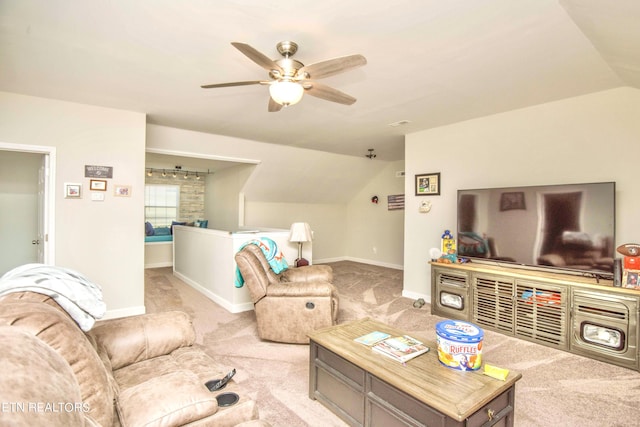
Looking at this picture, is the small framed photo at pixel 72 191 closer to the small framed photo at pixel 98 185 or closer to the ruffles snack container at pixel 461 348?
the small framed photo at pixel 98 185

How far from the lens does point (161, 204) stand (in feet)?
27.3

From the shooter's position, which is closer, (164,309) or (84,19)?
(84,19)

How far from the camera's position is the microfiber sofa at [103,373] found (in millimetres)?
613

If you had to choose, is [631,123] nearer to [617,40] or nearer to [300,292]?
[617,40]

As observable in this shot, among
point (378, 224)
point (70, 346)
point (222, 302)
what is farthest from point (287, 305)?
point (378, 224)

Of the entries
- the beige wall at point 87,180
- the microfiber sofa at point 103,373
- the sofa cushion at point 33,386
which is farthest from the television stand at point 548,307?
the beige wall at point 87,180

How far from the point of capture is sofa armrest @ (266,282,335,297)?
9.71 feet

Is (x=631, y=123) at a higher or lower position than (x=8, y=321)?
higher

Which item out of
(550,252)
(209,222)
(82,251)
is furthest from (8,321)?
(209,222)

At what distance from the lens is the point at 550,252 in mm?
3174

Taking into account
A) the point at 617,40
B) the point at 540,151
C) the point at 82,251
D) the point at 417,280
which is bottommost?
the point at 417,280

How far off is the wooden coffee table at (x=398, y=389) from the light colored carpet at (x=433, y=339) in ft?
0.69

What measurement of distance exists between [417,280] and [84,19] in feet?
14.9

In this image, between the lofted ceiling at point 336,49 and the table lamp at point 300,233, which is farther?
the table lamp at point 300,233
